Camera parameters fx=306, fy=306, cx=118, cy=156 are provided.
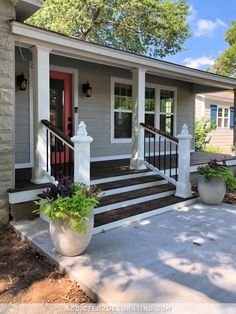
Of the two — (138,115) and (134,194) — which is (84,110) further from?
(134,194)

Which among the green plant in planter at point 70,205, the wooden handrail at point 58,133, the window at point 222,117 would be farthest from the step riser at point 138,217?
the window at point 222,117

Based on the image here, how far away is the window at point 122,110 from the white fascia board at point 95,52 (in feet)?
4.79

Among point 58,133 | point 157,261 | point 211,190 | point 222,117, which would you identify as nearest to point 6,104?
point 58,133

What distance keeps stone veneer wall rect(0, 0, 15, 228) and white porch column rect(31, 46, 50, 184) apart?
0.46 meters

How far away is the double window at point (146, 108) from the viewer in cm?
795

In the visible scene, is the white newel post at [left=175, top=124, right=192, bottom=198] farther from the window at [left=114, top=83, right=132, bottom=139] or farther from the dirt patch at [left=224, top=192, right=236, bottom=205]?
the window at [left=114, top=83, right=132, bottom=139]

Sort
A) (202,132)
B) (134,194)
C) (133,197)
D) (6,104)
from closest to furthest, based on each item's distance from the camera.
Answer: (6,104)
(133,197)
(134,194)
(202,132)

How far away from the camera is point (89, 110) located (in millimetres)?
7316

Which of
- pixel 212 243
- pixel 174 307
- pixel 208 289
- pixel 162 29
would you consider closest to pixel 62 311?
pixel 174 307

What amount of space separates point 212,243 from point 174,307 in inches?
59.6

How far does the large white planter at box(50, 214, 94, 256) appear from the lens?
3.19m

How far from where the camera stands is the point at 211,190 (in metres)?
5.44

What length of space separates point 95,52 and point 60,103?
1.85m

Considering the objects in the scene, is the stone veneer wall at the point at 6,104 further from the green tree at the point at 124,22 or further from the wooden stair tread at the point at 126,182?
the green tree at the point at 124,22
